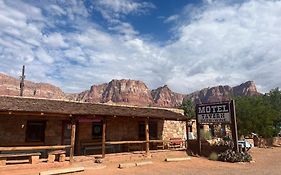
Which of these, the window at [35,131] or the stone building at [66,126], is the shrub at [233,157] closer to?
the stone building at [66,126]

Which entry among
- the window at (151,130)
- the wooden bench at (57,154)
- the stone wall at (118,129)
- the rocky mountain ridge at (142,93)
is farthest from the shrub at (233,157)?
the rocky mountain ridge at (142,93)

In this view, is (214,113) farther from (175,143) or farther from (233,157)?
(175,143)

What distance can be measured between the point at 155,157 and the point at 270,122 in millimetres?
17788

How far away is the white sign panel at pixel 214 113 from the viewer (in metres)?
17.3

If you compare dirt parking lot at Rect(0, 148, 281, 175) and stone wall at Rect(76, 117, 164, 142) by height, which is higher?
stone wall at Rect(76, 117, 164, 142)

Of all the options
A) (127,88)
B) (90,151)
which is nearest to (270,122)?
(90,151)

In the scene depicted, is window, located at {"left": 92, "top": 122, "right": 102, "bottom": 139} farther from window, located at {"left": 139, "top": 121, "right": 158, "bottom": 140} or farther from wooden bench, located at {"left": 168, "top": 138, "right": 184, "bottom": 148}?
wooden bench, located at {"left": 168, "top": 138, "right": 184, "bottom": 148}

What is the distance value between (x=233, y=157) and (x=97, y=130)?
853 centimetres

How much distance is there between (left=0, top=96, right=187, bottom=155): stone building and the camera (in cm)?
1427

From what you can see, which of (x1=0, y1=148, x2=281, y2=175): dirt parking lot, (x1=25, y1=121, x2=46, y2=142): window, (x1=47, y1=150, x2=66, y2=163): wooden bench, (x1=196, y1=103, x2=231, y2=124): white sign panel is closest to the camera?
(x1=0, y1=148, x2=281, y2=175): dirt parking lot

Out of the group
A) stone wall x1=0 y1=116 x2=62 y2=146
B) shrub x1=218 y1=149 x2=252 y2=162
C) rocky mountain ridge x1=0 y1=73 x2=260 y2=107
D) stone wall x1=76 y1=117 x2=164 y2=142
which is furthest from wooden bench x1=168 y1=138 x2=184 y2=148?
rocky mountain ridge x1=0 y1=73 x2=260 y2=107

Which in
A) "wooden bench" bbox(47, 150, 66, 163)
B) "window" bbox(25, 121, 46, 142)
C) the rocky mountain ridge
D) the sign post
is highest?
the rocky mountain ridge

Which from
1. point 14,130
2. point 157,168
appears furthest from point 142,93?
point 157,168

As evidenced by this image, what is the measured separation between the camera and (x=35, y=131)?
52.1 feet
